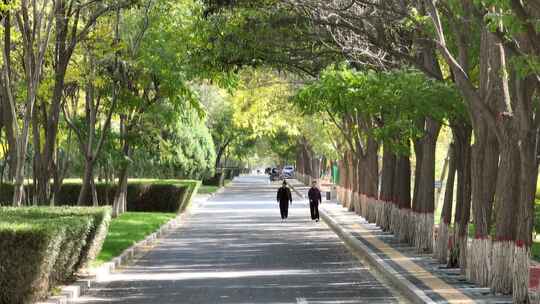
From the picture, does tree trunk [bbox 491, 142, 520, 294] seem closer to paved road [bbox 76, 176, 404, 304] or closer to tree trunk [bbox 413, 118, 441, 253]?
paved road [bbox 76, 176, 404, 304]

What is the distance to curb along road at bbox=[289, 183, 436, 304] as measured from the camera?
16869mm

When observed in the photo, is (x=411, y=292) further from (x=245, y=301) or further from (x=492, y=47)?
(x=492, y=47)

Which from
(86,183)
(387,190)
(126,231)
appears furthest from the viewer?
(387,190)

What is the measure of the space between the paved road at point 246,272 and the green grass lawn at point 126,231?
56 centimetres

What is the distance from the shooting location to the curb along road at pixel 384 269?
1687 centimetres

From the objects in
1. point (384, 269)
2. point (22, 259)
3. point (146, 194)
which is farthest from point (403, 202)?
point (146, 194)

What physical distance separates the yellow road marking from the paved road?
2.13 feet

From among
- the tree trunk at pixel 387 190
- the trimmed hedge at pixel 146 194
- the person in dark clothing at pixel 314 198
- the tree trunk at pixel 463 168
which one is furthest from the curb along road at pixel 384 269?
the trimmed hedge at pixel 146 194

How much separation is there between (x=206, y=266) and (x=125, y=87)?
1448cm

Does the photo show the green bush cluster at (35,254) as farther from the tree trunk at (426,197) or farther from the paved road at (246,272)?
the tree trunk at (426,197)

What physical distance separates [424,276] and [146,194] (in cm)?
3231

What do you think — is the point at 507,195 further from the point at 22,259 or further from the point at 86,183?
the point at 86,183

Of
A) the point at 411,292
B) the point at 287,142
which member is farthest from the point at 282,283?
the point at 287,142

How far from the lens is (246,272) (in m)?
21.9
